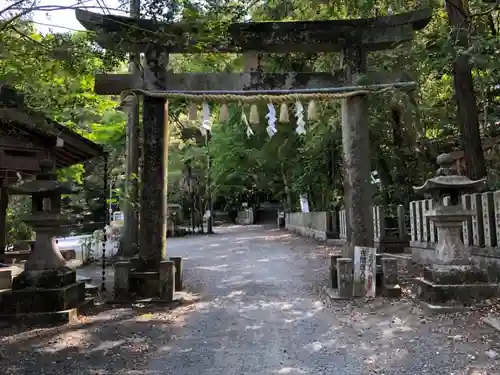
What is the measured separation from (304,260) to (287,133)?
28.4 ft

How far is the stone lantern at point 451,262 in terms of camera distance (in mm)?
6797

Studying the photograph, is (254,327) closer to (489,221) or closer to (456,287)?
(456,287)

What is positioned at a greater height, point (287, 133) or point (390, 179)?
point (287, 133)

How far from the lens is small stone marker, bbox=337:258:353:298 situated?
7.84 meters

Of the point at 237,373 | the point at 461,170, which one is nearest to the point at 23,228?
the point at 237,373

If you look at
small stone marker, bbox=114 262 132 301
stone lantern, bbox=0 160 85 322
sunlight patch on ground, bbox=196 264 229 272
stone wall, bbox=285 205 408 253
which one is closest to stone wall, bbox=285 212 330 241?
stone wall, bbox=285 205 408 253

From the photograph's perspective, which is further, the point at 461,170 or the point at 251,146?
the point at 251,146

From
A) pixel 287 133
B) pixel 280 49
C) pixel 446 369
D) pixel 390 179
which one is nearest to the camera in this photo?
pixel 446 369

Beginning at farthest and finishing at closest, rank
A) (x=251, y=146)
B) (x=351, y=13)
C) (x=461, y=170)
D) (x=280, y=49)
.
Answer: (x=251, y=146) < (x=461, y=170) < (x=351, y=13) < (x=280, y=49)

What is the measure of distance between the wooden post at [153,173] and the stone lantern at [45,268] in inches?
52.0

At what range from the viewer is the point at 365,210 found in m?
8.16

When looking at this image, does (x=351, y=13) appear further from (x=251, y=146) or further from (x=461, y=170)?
(x=251, y=146)

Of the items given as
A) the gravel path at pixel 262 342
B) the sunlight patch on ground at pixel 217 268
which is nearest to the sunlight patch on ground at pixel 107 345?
the gravel path at pixel 262 342

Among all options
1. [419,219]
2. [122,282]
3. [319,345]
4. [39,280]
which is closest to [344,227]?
[419,219]
